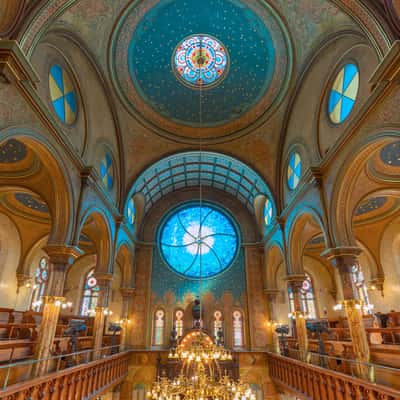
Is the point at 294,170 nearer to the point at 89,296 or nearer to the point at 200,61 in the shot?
the point at 200,61

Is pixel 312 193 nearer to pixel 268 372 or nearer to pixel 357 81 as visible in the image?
pixel 357 81

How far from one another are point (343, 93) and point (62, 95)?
10.3 m

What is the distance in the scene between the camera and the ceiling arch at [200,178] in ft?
62.6

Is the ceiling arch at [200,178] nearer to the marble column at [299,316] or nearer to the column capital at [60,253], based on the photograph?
the marble column at [299,316]

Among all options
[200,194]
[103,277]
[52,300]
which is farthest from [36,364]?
[200,194]

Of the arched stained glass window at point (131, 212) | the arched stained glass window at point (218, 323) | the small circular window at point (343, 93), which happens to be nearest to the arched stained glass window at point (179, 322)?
the arched stained glass window at point (218, 323)

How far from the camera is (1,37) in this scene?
6.37m

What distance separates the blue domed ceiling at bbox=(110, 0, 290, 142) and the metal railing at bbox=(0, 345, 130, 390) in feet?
38.8

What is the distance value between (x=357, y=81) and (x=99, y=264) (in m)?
13.4

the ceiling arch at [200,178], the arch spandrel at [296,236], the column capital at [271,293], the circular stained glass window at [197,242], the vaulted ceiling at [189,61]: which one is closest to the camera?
the vaulted ceiling at [189,61]

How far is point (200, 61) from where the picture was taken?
1426cm

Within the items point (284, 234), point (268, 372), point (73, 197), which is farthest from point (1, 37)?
point (268, 372)

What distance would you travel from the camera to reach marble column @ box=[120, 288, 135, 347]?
1678 centimetres

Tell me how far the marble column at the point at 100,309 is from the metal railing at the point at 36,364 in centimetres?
47
